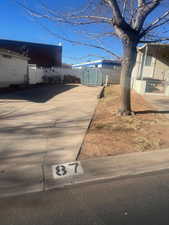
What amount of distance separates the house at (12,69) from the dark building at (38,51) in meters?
10.9

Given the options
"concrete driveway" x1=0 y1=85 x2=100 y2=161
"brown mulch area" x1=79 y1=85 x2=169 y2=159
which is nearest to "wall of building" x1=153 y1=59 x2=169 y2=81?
"brown mulch area" x1=79 y1=85 x2=169 y2=159

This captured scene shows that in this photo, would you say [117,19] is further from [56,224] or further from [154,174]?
[56,224]

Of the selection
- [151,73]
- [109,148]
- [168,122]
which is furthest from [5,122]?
[151,73]

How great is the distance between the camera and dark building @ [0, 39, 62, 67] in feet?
86.5

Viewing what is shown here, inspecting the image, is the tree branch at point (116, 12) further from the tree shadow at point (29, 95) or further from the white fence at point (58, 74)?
the white fence at point (58, 74)

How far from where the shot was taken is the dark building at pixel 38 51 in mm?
26359

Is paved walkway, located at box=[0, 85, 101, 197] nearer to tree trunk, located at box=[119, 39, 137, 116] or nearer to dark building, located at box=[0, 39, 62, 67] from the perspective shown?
tree trunk, located at box=[119, 39, 137, 116]

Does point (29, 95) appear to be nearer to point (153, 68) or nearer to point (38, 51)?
point (153, 68)

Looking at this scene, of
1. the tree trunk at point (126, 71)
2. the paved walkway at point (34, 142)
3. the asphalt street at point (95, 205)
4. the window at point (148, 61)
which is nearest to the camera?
the asphalt street at point (95, 205)

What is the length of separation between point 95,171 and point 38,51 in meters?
27.7

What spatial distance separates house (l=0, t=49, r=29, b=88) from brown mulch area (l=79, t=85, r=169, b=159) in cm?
940

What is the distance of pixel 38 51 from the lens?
27.3 meters

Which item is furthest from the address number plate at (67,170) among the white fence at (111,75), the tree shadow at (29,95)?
the white fence at (111,75)

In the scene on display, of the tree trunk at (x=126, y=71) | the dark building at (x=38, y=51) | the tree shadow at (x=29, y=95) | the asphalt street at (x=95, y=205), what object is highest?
the dark building at (x=38, y=51)
